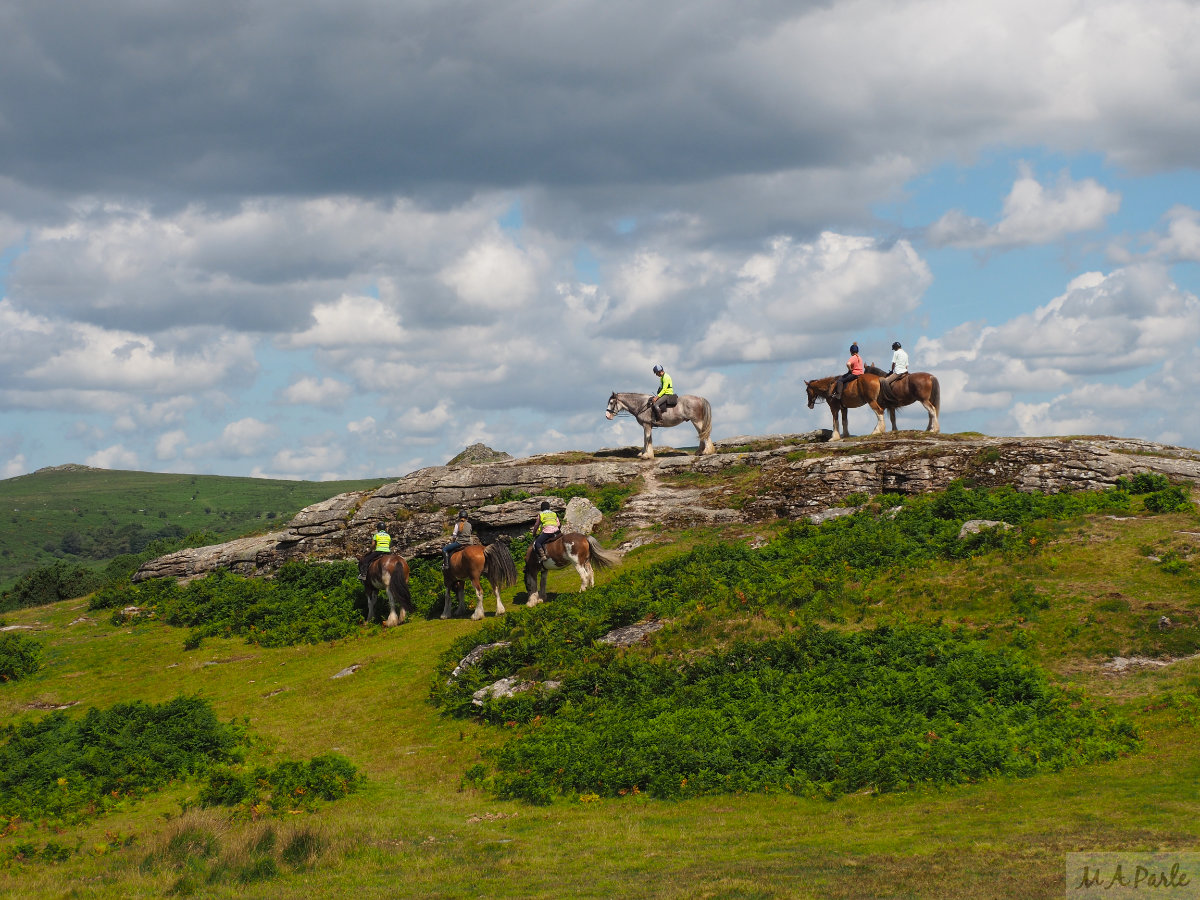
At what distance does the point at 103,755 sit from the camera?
57.2 feet

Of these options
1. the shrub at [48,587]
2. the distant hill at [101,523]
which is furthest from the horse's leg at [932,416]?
the distant hill at [101,523]

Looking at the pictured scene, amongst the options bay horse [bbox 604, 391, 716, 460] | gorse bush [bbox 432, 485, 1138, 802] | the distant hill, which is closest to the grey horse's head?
bay horse [bbox 604, 391, 716, 460]

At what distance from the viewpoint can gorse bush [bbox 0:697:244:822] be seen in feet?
52.3

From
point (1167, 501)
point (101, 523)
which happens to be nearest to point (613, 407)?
point (1167, 501)

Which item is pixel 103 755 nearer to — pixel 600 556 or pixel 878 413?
pixel 600 556

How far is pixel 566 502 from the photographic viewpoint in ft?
120

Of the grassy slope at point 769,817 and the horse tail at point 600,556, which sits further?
the horse tail at point 600,556

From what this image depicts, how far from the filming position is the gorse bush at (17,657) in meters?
26.5

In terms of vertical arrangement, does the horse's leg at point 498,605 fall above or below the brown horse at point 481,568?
below

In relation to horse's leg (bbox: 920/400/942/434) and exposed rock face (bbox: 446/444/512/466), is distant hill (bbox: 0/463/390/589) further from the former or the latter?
horse's leg (bbox: 920/400/942/434)

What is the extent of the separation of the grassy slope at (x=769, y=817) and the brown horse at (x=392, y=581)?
5844 mm

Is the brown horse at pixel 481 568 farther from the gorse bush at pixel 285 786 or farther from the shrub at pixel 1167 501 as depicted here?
the shrub at pixel 1167 501

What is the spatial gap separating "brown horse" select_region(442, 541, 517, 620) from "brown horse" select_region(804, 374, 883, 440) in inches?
712

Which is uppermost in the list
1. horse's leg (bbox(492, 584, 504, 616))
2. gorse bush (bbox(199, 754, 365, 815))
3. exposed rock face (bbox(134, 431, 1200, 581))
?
exposed rock face (bbox(134, 431, 1200, 581))
